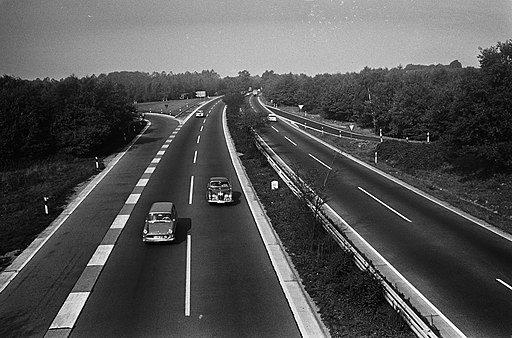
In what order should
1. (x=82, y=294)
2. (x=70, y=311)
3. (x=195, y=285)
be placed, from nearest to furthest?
(x=70, y=311)
(x=82, y=294)
(x=195, y=285)

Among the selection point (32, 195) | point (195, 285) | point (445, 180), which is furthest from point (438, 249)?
point (32, 195)

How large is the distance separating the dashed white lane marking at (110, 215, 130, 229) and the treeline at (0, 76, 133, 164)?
2226 centimetres

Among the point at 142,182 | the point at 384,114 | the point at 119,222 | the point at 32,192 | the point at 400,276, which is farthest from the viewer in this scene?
the point at 384,114

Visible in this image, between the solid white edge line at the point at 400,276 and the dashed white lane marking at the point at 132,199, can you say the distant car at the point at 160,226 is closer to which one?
the dashed white lane marking at the point at 132,199

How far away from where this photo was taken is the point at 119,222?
25016mm

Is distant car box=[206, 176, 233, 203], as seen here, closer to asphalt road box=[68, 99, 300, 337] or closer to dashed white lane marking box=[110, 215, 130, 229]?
asphalt road box=[68, 99, 300, 337]

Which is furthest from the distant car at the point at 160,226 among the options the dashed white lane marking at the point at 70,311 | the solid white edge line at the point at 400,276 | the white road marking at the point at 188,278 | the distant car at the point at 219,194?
the solid white edge line at the point at 400,276

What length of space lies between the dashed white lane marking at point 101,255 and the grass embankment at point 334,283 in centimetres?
846

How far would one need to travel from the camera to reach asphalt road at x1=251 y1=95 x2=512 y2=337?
48.3 feet

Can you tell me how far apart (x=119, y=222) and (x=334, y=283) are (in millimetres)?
13696

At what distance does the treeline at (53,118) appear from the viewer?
4291 centimetres

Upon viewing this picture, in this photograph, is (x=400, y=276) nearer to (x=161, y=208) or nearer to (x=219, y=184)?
(x=161, y=208)

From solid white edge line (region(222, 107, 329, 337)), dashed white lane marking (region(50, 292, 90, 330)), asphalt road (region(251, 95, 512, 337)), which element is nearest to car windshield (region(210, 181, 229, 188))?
solid white edge line (region(222, 107, 329, 337))

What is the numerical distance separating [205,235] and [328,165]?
20.9m
